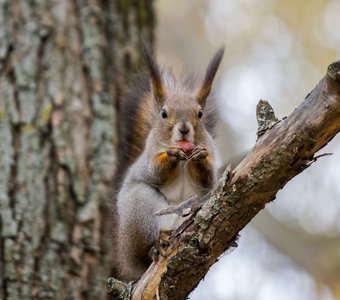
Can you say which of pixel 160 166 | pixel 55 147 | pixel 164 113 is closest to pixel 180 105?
pixel 164 113

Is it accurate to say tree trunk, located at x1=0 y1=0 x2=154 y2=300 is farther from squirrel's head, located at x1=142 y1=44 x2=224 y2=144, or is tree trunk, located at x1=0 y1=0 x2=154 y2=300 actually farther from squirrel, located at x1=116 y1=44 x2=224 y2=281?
squirrel's head, located at x1=142 y1=44 x2=224 y2=144

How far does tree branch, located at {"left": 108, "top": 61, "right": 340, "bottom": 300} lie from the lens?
159 cm

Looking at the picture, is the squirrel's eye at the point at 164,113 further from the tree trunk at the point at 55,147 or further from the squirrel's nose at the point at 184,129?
the tree trunk at the point at 55,147

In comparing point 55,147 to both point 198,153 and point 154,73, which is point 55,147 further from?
point 198,153

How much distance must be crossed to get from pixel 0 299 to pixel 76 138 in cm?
58

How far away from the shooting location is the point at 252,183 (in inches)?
67.0

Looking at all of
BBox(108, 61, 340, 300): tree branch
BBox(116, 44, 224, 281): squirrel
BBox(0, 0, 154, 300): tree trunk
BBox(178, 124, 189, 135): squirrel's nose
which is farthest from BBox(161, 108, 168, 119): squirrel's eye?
BBox(108, 61, 340, 300): tree branch

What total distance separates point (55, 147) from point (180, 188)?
45 centimetres

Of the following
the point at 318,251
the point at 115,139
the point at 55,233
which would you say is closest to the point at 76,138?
the point at 115,139

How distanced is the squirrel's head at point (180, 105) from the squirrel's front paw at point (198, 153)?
0.23ft

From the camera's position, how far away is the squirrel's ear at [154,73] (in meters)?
2.34

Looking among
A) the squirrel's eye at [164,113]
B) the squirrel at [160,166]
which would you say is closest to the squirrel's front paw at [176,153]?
the squirrel at [160,166]

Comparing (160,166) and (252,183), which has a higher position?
(160,166)

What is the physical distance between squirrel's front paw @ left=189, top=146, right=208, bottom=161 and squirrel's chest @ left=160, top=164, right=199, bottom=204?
0.08 metres
